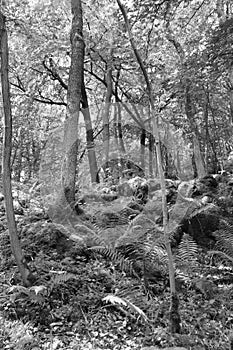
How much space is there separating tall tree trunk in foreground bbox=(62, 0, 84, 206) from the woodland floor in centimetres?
124

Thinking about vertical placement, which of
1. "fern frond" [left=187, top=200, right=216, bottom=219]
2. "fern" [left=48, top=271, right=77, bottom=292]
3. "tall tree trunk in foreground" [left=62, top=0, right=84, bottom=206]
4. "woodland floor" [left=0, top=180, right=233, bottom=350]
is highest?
"tall tree trunk in foreground" [left=62, top=0, right=84, bottom=206]

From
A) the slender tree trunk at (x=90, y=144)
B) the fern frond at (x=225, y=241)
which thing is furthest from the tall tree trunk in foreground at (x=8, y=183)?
the slender tree trunk at (x=90, y=144)

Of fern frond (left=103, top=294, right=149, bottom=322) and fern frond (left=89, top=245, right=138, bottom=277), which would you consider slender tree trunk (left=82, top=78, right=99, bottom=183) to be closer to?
fern frond (left=89, top=245, right=138, bottom=277)

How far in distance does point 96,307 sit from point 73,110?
3.20m

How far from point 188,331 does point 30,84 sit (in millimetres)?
9999

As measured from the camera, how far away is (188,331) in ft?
9.73

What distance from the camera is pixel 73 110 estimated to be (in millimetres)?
5121

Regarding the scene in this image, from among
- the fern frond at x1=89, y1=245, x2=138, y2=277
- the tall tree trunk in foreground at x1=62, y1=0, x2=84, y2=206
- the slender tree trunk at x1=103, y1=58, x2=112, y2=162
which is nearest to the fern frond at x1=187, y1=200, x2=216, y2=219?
the fern frond at x1=89, y1=245, x2=138, y2=277

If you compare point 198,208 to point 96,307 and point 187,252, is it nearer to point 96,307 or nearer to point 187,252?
point 187,252

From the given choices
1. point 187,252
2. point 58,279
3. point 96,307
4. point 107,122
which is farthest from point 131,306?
point 107,122

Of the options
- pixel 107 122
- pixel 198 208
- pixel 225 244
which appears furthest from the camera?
pixel 107 122

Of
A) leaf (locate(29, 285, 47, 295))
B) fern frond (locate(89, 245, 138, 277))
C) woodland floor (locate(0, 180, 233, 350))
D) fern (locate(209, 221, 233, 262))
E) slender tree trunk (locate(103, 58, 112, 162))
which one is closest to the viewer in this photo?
woodland floor (locate(0, 180, 233, 350))

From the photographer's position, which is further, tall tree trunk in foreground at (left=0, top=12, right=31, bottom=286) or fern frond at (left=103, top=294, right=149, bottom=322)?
tall tree trunk in foreground at (left=0, top=12, right=31, bottom=286)

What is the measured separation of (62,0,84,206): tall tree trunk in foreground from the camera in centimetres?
496
